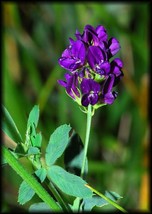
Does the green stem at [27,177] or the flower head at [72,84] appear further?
the flower head at [72,84]

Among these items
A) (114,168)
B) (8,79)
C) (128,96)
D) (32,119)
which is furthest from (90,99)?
(128,96)

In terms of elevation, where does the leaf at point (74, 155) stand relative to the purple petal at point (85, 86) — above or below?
below

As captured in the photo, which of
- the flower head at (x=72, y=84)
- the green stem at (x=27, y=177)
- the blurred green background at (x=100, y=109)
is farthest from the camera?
the blurred green background at (x=100, y=109)

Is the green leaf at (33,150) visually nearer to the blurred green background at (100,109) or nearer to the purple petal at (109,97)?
the purple petal at (109,97)

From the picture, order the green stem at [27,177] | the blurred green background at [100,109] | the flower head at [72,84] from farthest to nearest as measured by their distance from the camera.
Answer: the blurred green background at [100,109]
the flower head at [72,84]
the green stem at [27,177]

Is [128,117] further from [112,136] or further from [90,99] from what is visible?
[90,99]

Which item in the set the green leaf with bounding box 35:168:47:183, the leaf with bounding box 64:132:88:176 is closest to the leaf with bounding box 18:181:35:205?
the green leaf with bounding box 35:168:47:183

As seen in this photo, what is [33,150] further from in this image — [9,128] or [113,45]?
[113,45]

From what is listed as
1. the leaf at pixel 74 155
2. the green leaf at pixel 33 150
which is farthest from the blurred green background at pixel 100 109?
the green leaf at pixel 33 150
